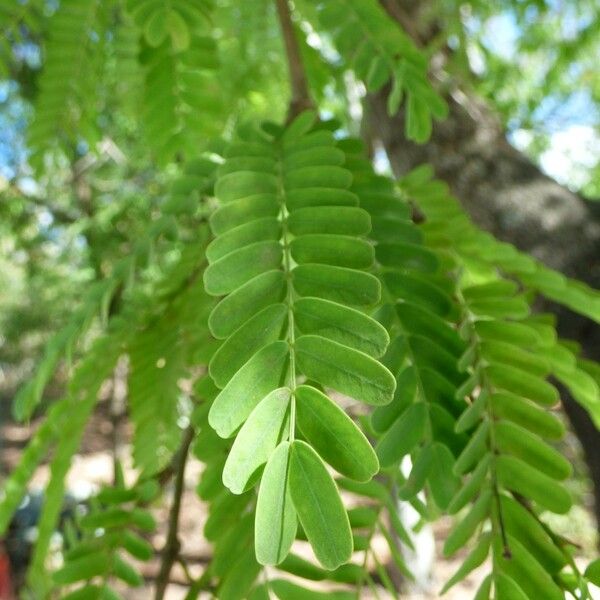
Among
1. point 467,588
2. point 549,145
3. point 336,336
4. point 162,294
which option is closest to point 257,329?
point 336,336

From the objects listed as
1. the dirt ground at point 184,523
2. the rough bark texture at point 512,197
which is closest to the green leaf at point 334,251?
the rough bark texture at point 512,197

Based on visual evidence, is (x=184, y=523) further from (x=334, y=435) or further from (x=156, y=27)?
(x=334, y=435)

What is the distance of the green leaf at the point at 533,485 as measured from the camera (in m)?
0.52

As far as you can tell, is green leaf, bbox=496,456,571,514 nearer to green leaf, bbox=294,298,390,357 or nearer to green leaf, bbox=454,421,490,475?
green leaf, bbox=454,421,490,475

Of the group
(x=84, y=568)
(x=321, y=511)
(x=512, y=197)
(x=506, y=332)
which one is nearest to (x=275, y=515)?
(x=321, y=511)

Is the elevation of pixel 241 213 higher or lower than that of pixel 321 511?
higher

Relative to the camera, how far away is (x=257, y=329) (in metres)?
0.46

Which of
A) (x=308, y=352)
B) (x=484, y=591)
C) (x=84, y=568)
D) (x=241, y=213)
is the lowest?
(x=84, y=568)

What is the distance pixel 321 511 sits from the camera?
0.37m

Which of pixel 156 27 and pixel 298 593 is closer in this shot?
pixel 298 593

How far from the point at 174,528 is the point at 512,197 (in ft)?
3.89

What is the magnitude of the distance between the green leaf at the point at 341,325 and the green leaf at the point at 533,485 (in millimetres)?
→ 190

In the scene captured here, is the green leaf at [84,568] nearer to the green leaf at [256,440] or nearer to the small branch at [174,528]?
the small branch at [174,528]

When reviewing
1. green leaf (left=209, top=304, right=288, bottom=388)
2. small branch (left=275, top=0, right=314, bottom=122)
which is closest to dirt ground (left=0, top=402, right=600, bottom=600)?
small branch (left=275, top=0, right=314, bottom=122)
